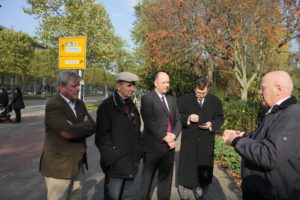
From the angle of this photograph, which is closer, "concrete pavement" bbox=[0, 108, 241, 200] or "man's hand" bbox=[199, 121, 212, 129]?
"man's hand" bbox=[199, 121, 212, 129]

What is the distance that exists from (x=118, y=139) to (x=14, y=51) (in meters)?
47.2

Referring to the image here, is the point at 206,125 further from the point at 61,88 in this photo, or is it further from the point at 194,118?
the point at 61,88

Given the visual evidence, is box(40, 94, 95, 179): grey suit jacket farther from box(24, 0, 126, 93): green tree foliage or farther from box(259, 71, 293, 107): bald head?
box(24, 0, 126, 93): green tree foliage

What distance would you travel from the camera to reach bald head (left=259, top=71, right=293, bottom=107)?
9.68 feet

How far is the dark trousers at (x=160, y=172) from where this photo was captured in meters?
5.02

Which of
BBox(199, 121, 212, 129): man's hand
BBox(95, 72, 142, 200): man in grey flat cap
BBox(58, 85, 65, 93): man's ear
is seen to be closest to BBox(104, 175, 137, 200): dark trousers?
BBox(95, 72, 142, 200): man in grey flat cap

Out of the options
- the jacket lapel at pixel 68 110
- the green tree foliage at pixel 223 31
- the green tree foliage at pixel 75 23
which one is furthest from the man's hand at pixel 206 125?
the green tree foliage at pixel 75 23

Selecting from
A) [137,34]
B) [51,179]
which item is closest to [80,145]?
[51,179]

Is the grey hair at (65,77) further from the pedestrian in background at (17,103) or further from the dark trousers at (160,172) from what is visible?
the pedestrian in background at (17,103)

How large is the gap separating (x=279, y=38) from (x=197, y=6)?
3.87 metres

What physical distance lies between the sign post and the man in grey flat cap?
11758 mm

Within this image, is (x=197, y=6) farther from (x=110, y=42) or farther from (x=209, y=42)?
(x=110, y=42)

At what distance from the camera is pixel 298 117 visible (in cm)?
281

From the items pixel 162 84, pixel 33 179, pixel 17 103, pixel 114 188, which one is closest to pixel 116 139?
pixel 114 188
